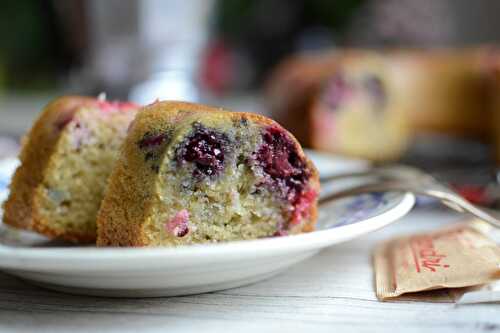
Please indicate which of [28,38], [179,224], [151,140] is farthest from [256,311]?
[28,38]

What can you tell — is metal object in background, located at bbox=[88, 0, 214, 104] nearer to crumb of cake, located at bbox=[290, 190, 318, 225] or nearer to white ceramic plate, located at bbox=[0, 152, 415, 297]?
crumb of cake, located at bbox=[290, 190, 318, 225]

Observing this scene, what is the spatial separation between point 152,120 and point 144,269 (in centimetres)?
34

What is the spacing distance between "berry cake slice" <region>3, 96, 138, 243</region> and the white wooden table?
183 mm

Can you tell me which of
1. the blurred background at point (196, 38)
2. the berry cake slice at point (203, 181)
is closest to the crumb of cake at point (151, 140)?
the berry cake slice at point (203, 181)

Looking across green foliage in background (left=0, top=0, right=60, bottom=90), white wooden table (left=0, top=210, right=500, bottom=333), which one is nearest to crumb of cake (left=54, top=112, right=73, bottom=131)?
white wooden table (left=0, top=210, right=500, bottom=333)

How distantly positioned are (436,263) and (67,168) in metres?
0.79

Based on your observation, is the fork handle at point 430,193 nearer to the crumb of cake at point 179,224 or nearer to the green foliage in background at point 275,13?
the crumb of cake at point 179,224

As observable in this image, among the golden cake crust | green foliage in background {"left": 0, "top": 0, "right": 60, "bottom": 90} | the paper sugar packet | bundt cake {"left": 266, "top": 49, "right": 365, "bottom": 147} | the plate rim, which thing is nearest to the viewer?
the plate rim

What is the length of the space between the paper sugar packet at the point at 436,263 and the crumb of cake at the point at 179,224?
36 cm

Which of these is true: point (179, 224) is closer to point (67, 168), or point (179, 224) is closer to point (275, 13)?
point (67, 168)

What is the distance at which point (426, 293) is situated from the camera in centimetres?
118

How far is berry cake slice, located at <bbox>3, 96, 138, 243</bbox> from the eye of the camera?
56.1 inches

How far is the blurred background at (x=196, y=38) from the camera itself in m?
4.30

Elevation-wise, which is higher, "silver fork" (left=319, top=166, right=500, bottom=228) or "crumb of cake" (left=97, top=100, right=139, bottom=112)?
"crumb of cake" (left=97, top=100, right=139, bottom=112)
